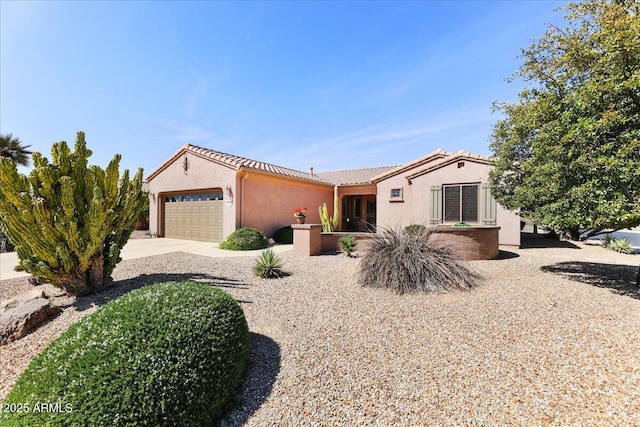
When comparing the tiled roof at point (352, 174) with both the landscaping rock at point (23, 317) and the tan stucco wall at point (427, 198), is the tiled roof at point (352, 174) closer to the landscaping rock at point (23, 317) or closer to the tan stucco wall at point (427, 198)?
the tan stucco wall at point (427, 198)

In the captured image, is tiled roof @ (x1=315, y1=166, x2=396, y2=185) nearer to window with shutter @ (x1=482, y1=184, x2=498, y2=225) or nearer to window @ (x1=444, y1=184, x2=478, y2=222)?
window @ (x1=444, y1=184, x2=478, y2=222)

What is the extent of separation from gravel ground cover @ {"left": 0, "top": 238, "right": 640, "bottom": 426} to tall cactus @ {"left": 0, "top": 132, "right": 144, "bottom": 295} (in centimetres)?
66

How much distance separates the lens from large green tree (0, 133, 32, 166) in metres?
13.0

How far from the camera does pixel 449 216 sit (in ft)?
40.3

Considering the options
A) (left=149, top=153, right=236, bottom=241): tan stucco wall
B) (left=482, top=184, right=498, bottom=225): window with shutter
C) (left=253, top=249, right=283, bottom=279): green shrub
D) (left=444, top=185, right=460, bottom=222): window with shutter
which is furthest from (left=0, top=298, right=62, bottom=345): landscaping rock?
(left=482, top=184, right=498, bottom=225): window with shutter

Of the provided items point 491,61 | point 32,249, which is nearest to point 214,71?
point 32,249

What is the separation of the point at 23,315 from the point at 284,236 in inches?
388

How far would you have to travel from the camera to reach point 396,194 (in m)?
14.1

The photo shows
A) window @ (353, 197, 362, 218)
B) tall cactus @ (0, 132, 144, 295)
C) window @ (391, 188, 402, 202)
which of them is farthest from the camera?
window @ (353, 197, 362, 218)

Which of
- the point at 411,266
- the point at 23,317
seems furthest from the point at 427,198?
the point at 23,317

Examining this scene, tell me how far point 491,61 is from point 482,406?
9.47 m

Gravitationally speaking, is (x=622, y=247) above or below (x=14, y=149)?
below

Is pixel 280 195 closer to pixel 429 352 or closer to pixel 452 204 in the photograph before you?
pixel 452 204

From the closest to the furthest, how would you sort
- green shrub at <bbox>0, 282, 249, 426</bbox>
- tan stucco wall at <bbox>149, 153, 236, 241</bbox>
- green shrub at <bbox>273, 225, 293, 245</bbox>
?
green shrub at <bbox>0, 282, 249, 426</bbox>, tan stucco wall at <bbox>149, 153, 236, 241</bbox>, green shrub at <bbox>273, 225, 293, 245</bbox>
